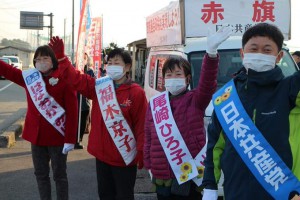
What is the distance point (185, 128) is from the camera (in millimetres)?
2984

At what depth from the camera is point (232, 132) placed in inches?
85.7

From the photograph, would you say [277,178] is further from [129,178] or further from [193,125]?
[129,178]

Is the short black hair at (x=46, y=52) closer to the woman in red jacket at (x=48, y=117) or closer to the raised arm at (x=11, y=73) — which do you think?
the woman in red jacket at (x=48, y=117)

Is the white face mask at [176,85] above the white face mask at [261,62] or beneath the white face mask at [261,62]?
beneath

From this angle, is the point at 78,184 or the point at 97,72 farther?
the point at 97,72

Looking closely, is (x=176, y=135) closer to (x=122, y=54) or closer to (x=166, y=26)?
(x=122, y=54)

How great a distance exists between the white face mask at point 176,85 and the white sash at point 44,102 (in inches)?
51.9

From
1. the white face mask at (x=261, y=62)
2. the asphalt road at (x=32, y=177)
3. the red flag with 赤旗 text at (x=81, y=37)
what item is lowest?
the asphalt road at (x=32, y=177)

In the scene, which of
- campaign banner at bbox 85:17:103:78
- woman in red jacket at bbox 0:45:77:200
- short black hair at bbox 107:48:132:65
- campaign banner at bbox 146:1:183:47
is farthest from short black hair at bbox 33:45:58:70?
campaign banner at bbox 85:17:103:78

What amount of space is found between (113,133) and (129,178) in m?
0.41

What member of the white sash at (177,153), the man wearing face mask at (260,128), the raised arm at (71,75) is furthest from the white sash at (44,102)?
the man wearing face mask at (260,128)

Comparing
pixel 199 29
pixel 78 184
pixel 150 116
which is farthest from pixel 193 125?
pixel 78 184

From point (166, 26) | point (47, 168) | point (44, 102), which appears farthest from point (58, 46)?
point (166, 26)

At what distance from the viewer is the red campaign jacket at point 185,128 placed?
9.50 ft
